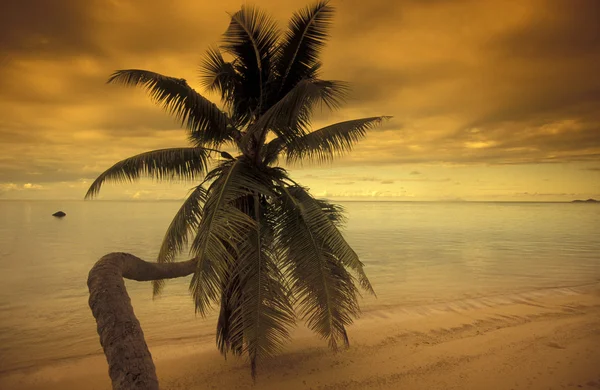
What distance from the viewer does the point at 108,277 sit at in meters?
4.49

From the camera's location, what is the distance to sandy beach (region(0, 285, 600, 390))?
821cm

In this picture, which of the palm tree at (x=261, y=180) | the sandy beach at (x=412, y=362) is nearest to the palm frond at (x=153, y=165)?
the palm tree at (x=261, y=180)

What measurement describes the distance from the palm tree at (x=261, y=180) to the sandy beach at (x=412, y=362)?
1091 millimetres

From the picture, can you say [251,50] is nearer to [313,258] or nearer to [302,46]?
[302,46]

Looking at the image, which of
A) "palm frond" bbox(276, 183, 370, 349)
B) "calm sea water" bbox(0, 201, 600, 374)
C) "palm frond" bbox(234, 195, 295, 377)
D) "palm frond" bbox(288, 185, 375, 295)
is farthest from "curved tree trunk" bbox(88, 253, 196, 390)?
"calm sea water" bbox(0, 201, 600, 374)

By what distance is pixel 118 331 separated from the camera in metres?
4.00

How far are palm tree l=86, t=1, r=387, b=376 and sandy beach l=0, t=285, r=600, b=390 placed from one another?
3.58 feet

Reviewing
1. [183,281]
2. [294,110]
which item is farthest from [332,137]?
[183,281]

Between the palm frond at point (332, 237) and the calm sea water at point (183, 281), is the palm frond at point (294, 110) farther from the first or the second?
the calm sea water at point (183, 281)

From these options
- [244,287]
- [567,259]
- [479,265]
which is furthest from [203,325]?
[567,259]

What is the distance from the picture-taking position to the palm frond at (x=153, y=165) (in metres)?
7.77

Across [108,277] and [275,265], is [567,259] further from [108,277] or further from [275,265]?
[108,277]

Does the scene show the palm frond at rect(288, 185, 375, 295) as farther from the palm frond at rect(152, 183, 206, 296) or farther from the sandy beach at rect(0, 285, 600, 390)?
the sandy beach at rect(0, 285, 600, 390)

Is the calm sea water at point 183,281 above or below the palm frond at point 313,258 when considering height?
below
